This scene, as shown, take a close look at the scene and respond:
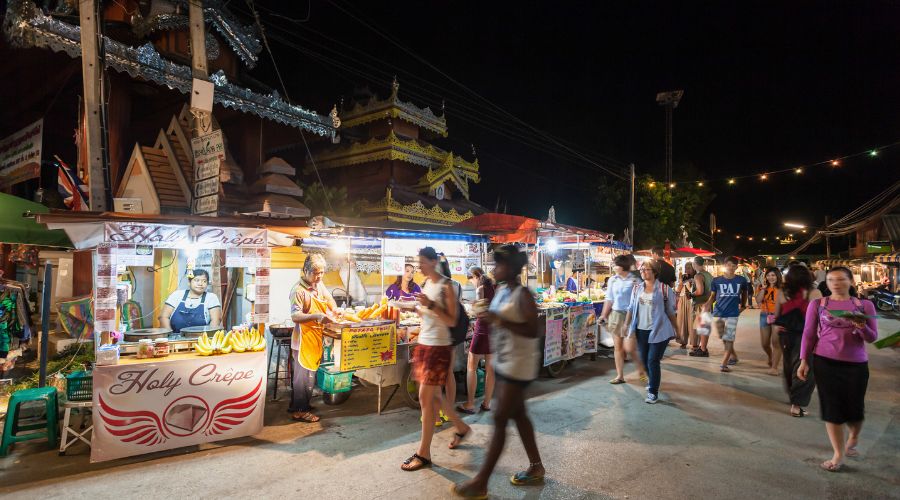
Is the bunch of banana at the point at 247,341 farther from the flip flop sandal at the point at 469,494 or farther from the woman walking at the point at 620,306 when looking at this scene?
the woman walking at the point at 620,306

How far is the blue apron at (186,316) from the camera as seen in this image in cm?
592

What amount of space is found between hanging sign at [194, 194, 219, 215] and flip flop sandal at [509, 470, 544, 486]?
4700mm

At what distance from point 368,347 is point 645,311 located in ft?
12.3

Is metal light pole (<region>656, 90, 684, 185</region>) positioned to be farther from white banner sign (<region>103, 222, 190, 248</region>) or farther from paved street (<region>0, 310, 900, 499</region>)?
white banner sign (<region>103, 222, 190, 248</region>)

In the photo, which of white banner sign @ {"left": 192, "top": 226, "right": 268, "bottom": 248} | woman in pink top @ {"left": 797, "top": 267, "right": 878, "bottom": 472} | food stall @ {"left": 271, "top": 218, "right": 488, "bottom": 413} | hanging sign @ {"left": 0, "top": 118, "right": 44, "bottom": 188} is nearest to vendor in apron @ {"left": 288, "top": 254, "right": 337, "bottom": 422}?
food stall @ {"left": 271, "top": 218, "right": 488, "bottom": 413}

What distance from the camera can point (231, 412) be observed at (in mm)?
4684

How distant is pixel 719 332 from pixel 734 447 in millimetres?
4671

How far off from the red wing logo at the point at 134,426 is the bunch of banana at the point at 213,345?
724mm

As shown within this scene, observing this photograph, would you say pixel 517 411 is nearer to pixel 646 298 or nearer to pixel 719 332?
pixel 646 298

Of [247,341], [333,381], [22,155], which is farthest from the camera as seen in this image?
[22,155]

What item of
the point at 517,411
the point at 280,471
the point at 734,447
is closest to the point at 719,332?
the point at 734,447

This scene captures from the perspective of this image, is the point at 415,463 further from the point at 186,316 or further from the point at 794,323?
the point at 794,323

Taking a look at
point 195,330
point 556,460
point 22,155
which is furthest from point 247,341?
point 22,155

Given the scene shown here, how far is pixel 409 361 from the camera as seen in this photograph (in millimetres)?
5809
